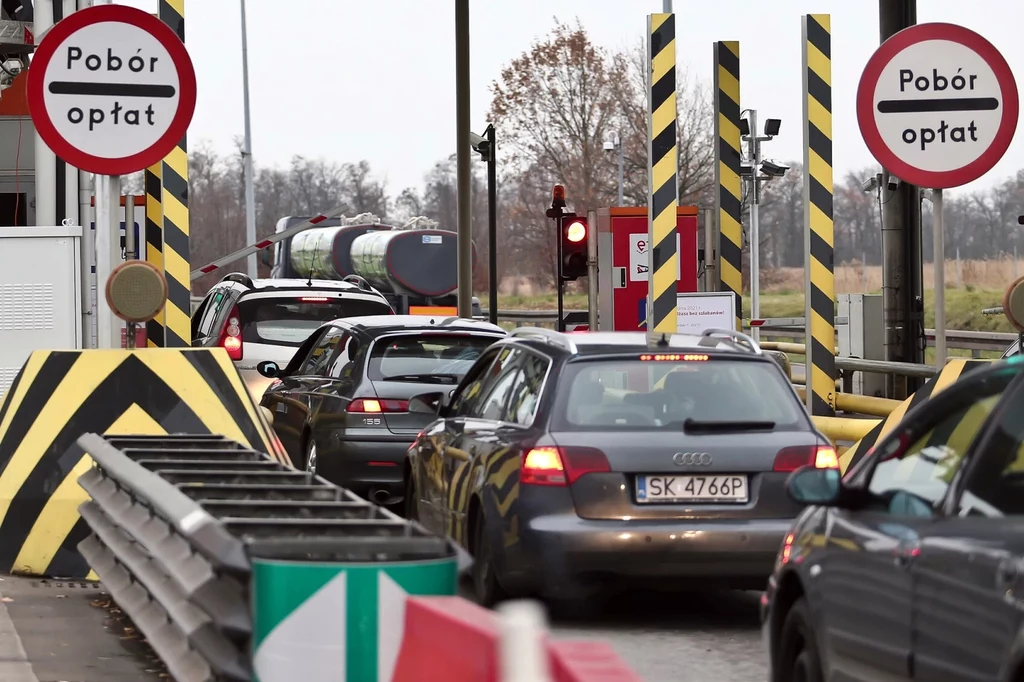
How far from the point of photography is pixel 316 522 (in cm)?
546

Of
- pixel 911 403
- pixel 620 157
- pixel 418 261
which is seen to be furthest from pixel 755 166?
pixel 911 403

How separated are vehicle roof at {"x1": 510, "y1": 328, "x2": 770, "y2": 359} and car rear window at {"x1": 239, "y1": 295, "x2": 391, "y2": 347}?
32.3 feet

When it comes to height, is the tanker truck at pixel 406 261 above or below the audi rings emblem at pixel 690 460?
above

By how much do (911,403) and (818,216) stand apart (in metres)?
3.22

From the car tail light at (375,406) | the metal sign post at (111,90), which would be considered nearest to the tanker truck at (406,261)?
the car tail light at (375,406)

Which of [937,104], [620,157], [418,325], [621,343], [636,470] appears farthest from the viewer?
[620,157]

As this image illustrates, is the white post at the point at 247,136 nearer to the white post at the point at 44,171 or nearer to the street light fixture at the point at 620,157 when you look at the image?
the street light fixture at the point at 620,157

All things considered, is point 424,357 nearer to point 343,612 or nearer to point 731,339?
point 731,339

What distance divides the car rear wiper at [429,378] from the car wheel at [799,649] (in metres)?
7.57

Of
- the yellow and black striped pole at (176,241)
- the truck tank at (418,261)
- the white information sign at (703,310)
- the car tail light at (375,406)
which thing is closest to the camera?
the yellow and black striped pole at (176,241)

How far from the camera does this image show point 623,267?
70.4ft

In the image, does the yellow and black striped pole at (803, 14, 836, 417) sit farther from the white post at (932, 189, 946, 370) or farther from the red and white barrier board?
the red and white barrier board

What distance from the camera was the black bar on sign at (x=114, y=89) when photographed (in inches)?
388

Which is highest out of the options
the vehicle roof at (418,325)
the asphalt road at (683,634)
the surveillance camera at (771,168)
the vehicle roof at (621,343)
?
the surveillance camera at (771,168)
